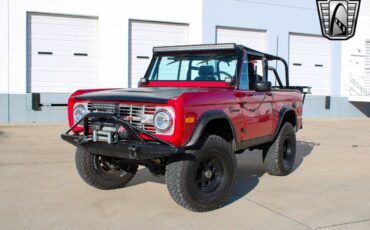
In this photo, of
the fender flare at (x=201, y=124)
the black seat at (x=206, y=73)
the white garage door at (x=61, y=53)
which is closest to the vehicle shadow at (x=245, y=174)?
the fender flare at (x=201, y=124)

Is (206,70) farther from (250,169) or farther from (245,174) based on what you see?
(250,169)

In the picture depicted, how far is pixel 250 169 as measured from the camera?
26.2ft

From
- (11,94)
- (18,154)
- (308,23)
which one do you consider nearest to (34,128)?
(11,94)

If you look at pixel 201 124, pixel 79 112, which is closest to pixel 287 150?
pixel 201 124

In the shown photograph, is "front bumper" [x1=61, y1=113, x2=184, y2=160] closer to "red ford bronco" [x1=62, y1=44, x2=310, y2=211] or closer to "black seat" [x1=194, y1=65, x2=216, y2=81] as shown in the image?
"red ford bronco" [x1=62, y1=44, x2=310, y2=211]

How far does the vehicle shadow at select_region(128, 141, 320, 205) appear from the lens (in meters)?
6.46

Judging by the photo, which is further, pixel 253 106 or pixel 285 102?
pixel 285 102

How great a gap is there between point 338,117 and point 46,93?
13.1 m

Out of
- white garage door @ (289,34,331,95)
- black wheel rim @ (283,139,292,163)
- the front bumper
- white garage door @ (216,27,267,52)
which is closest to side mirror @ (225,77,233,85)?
the front bumper

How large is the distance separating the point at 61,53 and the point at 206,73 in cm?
1096

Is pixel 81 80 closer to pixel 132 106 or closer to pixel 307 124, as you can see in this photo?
pixel 307 124

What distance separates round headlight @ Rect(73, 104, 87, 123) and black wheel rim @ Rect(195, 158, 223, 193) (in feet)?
5.19

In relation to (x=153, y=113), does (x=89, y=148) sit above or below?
below

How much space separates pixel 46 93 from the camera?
52.8ft
